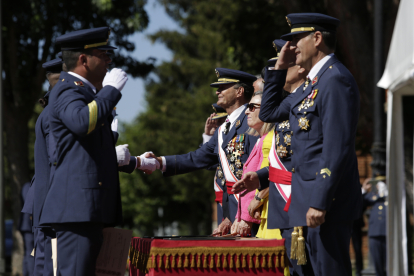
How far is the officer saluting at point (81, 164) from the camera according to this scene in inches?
144

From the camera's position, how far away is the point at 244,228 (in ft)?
17.3

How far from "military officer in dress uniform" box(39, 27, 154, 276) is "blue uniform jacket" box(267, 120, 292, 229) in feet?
3.87

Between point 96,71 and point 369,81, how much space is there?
8313 mm

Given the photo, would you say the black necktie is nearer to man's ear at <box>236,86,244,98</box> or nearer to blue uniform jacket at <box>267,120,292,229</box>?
man's ear at <box>236,86,244,98</box>

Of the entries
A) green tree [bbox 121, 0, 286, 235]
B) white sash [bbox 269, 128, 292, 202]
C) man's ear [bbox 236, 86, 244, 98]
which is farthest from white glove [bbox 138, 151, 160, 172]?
green tree [bbox 121, 0, 286, 235]

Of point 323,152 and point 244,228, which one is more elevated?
point 323,152

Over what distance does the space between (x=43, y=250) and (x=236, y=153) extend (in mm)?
1918

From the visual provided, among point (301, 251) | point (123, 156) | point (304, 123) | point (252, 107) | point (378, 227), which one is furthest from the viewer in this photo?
point (378, 227)

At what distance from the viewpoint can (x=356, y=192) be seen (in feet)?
13.1

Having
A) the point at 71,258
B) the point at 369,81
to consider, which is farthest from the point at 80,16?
the point at 71,258

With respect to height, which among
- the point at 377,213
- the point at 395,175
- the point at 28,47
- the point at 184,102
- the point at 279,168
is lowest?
the point at 377,213

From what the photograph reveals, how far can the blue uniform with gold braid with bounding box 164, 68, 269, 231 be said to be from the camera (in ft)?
18.9

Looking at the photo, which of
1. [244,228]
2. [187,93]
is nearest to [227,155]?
[244,228]

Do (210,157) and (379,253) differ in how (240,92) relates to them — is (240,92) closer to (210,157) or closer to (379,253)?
(210,157)
